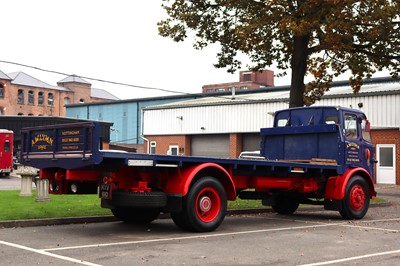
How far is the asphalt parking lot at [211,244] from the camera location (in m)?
8.00

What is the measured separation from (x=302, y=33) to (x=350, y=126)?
4.65m

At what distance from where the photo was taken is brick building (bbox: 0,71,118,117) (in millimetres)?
81000

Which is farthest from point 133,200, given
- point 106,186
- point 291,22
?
point 291,22

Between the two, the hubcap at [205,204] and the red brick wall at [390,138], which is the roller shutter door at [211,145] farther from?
the hubcap at [205,204]

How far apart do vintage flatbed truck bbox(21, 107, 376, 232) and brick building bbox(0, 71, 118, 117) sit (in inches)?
2827

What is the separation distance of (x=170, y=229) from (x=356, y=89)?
14.2m

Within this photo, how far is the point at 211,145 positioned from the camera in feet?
131

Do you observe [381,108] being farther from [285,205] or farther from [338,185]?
[338,185]

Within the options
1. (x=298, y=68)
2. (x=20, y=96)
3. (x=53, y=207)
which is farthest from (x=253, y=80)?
(x=53, y=207)

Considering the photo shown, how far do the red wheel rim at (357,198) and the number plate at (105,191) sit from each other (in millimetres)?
6525

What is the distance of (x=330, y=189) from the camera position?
13.9 meters

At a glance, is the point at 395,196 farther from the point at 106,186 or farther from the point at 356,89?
the point at 106,186

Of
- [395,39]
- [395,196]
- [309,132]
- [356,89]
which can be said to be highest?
[395,39]

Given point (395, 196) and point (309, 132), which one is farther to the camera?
point (395, 196)
